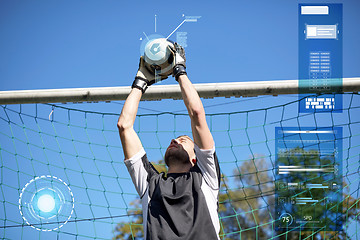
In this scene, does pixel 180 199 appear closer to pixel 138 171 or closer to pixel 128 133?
pixel 138 171

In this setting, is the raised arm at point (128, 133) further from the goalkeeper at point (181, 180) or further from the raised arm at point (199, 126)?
the raised arm at point (199, 126)

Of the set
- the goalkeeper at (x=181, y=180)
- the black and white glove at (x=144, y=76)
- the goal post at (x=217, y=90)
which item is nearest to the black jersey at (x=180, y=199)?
the goalkeeper at (x=181, y=180)

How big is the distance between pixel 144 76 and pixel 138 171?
55 cm

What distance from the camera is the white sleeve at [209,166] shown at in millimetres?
2137

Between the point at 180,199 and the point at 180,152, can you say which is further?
the point at 180,152

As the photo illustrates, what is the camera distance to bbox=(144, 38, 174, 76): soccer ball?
2324mm

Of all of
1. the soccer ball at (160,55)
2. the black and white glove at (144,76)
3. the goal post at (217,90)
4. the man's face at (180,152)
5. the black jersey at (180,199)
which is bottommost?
the black jersey at (180,199)

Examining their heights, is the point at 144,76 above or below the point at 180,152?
above

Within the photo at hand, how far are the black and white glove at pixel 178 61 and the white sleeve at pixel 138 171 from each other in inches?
18.4

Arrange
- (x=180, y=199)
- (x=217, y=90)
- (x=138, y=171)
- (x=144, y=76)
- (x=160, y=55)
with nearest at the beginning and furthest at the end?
(x=180, y=199) → (x=138, y=171) → (x=160, y=55) → (x=144, y=76) → (x=217, y=90)

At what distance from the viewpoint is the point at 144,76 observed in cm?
244

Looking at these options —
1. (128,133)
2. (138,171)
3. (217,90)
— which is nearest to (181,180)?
(138,171)

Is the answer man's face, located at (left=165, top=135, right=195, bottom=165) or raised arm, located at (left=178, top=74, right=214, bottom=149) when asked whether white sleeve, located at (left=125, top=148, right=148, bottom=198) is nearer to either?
man's face, located at (left=165, top=135, right=195, bottom=165)

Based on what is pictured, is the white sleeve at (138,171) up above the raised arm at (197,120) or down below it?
below
